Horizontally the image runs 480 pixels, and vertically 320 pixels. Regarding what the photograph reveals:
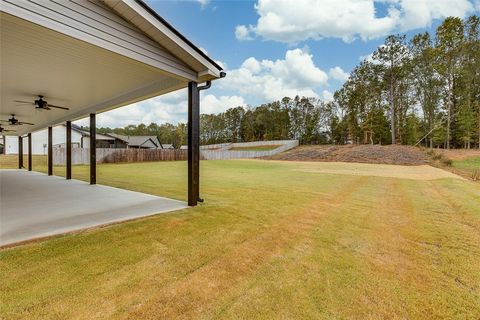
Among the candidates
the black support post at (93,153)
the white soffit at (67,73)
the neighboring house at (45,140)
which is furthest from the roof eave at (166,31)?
the neighboring house at (45,140)

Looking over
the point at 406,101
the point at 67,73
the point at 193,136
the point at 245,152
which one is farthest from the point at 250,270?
the point at 406,101

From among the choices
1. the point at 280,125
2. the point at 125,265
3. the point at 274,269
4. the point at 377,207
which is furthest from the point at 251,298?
the point at 280,125

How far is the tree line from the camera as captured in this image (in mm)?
24594

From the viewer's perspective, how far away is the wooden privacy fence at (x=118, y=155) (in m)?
19.2

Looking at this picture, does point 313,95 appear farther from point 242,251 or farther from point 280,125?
point 242,251

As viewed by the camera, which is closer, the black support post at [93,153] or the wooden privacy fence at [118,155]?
the black support post at [93,153]

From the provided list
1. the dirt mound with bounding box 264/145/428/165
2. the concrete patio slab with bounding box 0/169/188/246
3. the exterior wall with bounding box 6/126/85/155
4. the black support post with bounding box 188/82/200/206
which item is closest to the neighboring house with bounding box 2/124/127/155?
the exterior wall with bounding box 6/126/85/155

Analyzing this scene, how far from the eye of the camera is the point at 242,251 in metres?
2.75

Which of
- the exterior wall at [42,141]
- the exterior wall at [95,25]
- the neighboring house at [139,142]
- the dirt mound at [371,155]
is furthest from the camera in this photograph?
the neighboring house at [139,142]

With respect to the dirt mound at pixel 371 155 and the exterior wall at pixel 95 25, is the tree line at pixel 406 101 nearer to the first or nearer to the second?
the dirt mound at pixel 371 155

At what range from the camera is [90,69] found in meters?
4.52

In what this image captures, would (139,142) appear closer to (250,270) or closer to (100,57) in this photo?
(100,57)

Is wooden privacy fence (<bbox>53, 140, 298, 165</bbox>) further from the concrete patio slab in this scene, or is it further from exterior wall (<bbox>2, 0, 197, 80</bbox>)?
exterior wall (<bbox>2, 0, 197, 80</bbox>)

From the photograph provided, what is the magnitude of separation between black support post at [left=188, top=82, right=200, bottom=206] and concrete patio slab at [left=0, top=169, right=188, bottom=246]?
0.39 m
